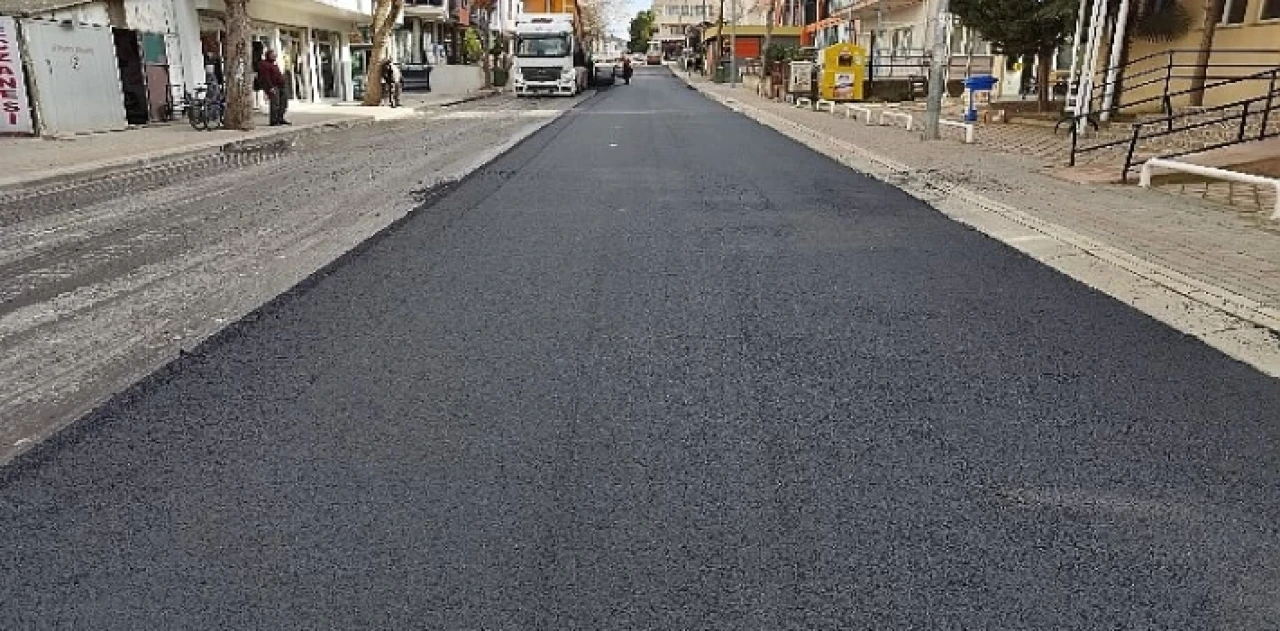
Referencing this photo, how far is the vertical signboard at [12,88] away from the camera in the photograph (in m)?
17.0

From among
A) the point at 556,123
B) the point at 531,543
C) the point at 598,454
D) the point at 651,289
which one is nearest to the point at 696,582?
the point at 531,543

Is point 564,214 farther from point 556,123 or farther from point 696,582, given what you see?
point 556,123

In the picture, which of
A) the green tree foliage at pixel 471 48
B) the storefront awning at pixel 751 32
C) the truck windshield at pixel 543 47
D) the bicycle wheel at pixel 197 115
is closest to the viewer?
the bicycle wheel at pixel 197 115

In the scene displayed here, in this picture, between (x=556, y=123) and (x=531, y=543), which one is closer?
(x=531, y=543)

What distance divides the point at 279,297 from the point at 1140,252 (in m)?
6.67

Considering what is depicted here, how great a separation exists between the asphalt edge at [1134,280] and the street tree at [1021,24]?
1143 centimetres

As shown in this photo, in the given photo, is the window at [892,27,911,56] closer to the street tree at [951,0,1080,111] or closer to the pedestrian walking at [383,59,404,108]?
the street tree at [951,0,1080,111]

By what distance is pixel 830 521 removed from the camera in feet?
10.0

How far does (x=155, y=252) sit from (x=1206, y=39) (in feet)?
69.2

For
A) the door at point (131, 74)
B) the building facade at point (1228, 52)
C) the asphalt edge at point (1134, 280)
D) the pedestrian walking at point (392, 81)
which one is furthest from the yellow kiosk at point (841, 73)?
the asphalt edge at point (1134, 280)

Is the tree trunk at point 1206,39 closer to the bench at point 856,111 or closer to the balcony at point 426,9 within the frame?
the bench at point 856,111

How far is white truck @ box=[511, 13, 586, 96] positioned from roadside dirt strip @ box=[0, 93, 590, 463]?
26.3m

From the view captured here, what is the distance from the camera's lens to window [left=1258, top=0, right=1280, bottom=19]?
17962 mm

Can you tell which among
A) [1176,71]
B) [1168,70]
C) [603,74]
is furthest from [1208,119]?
[603,74]
